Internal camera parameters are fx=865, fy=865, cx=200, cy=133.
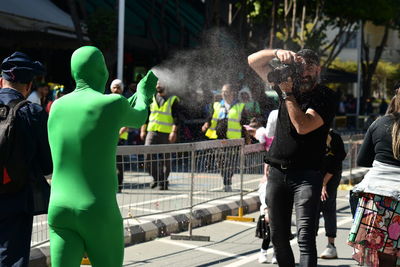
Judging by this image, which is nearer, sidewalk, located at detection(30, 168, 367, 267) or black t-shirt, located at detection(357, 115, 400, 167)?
black t-shirt, located at detection(357, 115, 400, 167)

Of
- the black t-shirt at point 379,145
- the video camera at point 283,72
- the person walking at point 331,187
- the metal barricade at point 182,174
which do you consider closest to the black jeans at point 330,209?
the person walking at point 331,187

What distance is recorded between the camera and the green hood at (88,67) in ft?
15.5

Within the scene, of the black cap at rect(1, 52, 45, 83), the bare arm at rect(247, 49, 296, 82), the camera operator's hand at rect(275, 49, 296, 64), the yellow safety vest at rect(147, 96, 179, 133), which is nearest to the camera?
the black cap at rect(1, 52, 45, 83)

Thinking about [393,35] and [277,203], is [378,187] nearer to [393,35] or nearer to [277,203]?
[277,203]

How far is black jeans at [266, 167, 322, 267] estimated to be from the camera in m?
5.74

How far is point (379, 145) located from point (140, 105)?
5.79ft

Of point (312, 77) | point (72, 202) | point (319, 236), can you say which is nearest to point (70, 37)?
point (319, 236)

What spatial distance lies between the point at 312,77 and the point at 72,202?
2100mm

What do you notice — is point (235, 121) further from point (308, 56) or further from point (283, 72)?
point (283, 72)

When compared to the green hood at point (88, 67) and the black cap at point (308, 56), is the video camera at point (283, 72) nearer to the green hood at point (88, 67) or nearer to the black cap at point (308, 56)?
the black cap at point (308, 56)

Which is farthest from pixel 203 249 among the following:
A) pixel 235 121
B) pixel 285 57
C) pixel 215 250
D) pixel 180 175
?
pixel 235 121

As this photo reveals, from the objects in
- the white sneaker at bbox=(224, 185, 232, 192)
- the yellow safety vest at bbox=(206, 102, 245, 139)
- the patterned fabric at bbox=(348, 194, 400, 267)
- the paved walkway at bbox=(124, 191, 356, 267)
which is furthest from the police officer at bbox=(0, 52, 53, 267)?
the yellow safety vest at bbox=(206, 102, 245, 139)

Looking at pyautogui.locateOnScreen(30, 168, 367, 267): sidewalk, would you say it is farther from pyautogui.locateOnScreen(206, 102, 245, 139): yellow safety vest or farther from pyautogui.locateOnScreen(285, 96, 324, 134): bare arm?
pyautogui.locateOnScreen(285, 96, 324, 134): bare arm

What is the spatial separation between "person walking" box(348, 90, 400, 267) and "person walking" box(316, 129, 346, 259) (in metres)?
2.66
